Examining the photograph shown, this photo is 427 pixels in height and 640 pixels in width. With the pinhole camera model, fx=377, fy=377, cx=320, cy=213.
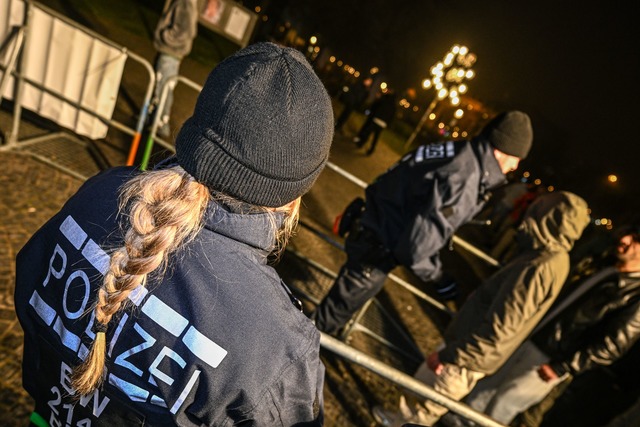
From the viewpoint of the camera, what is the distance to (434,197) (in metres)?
2.68

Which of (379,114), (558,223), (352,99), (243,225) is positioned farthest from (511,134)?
(352,99)

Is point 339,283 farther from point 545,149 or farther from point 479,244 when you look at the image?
point 545,149

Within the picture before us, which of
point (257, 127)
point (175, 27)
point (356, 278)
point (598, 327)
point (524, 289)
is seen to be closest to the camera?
point (257, 127)

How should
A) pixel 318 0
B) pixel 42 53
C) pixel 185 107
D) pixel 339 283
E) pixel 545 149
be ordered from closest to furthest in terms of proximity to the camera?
pixel 339 283, pixel 42 53, pixel 185 107, pixel 318 0, pixel 545 149

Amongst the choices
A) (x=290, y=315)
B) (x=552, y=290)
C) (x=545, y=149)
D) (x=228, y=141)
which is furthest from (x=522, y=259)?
(x=545, y=149)

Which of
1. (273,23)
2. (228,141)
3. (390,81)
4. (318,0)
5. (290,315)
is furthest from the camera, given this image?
(390,81)

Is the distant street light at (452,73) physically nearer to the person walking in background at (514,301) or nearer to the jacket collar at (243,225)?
the person walking in background at (514,301)

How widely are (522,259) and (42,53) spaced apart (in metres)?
4.74

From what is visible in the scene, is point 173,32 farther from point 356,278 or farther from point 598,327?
point 598,327

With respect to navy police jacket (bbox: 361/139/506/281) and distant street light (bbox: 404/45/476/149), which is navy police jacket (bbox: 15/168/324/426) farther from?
distant street light (bbox: 404/45/476/149)

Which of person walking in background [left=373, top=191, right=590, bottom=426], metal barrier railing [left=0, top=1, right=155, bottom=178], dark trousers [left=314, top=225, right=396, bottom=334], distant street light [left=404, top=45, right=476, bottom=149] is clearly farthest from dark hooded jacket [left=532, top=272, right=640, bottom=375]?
distant street light [left=404, top=45, right=476, bottom=149]

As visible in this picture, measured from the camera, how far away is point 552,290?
2.70 metres

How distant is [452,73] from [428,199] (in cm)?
1777

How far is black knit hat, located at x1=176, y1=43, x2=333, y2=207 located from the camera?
899 mm
